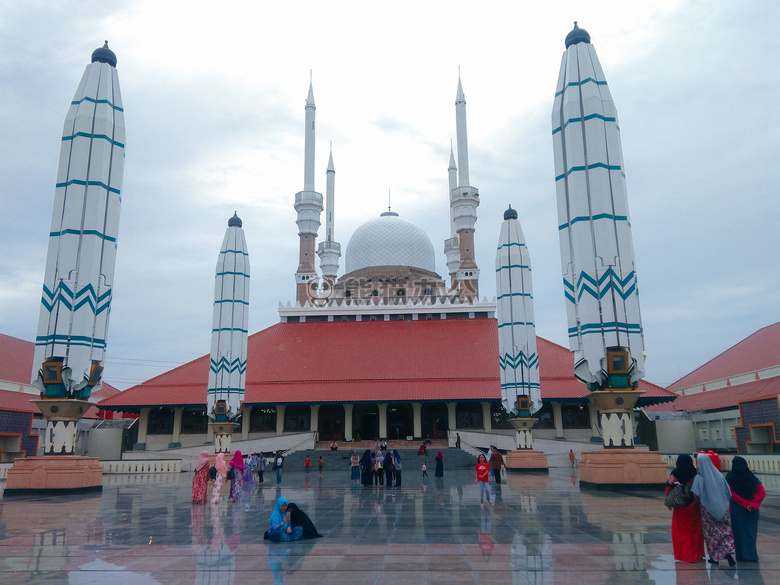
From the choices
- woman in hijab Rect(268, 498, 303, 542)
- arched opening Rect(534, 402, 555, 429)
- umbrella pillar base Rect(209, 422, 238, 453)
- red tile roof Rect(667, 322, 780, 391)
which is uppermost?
red tile roof Rect(667, 322, 780, 391)

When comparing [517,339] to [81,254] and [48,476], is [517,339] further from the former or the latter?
[48,476]

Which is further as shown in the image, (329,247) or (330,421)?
(329,247)

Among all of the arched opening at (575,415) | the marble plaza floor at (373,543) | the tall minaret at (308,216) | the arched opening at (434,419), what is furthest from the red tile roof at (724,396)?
the tall minaret at (308,216)

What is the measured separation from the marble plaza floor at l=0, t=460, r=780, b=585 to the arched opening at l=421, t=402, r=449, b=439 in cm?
2635

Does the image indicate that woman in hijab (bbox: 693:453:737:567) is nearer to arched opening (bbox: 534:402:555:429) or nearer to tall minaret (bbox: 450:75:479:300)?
arched opening (bbox: 534:402:555:429)

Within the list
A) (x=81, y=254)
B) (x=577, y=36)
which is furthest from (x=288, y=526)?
(x=577, y=36)

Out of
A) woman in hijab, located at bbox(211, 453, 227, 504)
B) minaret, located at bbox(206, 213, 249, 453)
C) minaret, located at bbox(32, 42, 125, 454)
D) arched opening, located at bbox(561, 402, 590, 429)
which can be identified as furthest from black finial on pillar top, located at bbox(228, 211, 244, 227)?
arched opening, located at bbox(561, 402, 590, 429)

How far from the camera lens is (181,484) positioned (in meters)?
23.6

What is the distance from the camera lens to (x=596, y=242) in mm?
18625

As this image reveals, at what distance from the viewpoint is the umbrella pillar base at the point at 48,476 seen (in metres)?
18.0

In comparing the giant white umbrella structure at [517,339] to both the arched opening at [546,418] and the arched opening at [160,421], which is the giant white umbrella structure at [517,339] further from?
the arched opening at [160,421]

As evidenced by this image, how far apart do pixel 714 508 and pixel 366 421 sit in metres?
37.8

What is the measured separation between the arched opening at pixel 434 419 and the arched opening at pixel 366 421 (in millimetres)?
3582

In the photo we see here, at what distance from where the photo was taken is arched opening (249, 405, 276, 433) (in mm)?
42594
